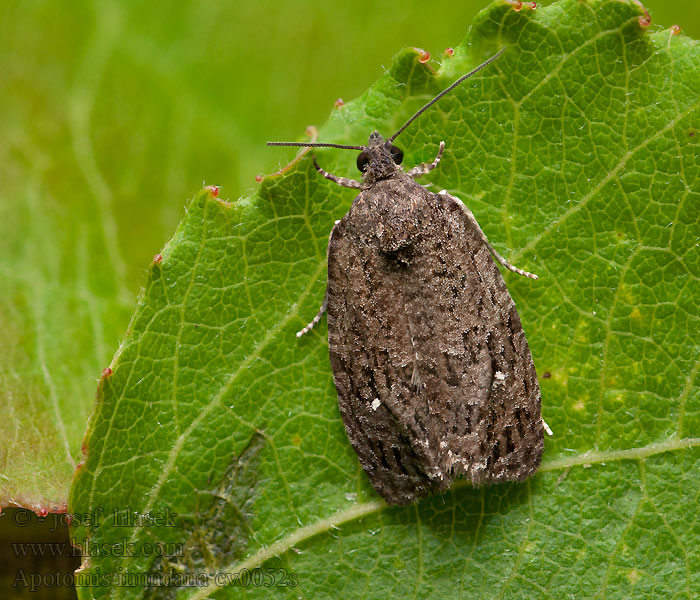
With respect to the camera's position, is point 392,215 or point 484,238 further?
point 392,215

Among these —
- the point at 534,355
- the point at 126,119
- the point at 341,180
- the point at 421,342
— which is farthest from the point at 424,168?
the point at 126,119

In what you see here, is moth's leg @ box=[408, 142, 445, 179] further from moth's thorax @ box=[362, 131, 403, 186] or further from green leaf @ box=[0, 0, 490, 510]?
green leaf @ box=[0, 0, 490, 510]

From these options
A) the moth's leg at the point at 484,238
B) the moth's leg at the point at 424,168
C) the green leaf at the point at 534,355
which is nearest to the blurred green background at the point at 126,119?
the green leaf at the point at 534,355

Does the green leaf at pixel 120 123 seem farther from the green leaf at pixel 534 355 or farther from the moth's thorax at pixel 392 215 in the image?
the moth's thorax at pixel 392 215

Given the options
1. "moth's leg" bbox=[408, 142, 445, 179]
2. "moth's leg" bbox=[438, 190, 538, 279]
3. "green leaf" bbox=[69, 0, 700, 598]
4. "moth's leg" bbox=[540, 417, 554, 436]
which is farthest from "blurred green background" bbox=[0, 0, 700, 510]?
"moth's leg" bbox=[540, 417, 554, 436]

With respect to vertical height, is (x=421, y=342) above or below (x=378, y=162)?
below

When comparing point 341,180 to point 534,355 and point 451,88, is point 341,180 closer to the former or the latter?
point 451,88

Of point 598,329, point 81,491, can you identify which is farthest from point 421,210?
point 81,491

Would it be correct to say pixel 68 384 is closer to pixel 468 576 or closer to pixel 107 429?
pixel 107 429
